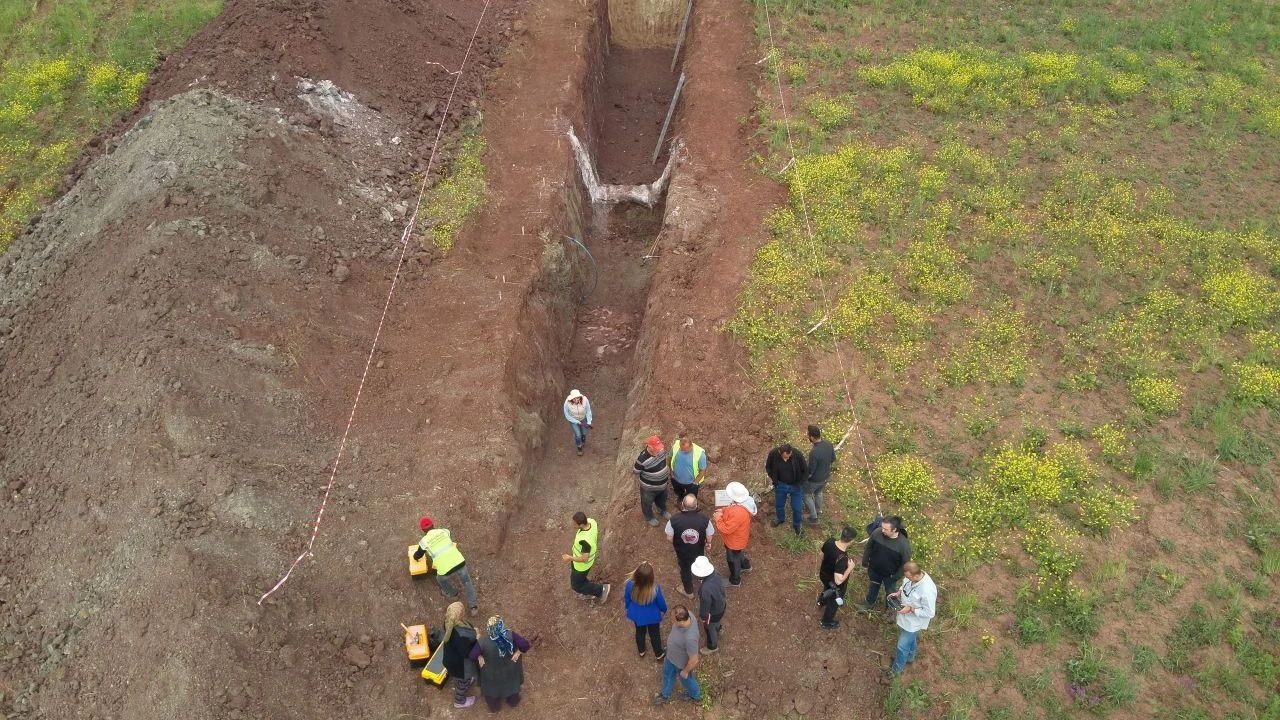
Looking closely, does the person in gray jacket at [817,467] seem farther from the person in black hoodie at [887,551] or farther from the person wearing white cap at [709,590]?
the person wearing white cap at [709,590]

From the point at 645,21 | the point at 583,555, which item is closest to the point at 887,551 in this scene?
the point at 583,555

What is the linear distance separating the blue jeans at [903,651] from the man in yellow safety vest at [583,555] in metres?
3.50

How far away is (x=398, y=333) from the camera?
491 inches

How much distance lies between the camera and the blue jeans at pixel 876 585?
334 inches

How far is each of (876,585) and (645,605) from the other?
2.70 m

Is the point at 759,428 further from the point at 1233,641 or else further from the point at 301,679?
the point at 301,679

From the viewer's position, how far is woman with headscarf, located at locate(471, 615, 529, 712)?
25.4 feet

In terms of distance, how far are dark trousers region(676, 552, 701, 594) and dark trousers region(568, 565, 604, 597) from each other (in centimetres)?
103

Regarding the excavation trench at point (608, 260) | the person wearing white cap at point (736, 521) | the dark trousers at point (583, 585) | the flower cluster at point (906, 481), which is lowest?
the excavation trench at point (608, 260)

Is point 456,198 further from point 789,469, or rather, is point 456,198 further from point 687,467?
point 789,469

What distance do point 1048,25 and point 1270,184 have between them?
673 cm

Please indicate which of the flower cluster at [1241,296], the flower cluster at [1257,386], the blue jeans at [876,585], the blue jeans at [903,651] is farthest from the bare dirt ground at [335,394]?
the flower cluster at [1241,296]

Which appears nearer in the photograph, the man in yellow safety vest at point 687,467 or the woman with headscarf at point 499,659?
the woman with headscarf at point 499,659

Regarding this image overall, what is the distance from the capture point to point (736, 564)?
909 centimetres
